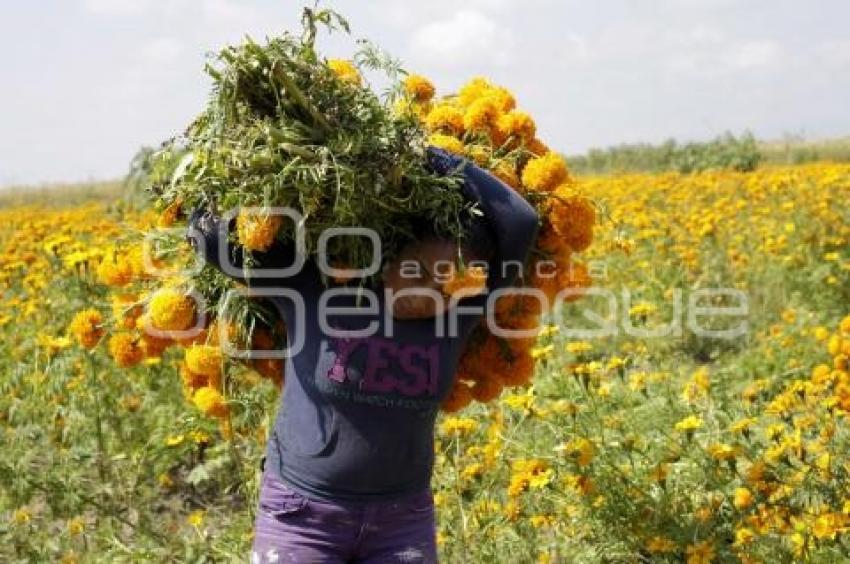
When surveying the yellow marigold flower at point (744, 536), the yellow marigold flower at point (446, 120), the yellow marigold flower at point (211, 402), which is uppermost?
the yellow marigold flower at point (446, 120)

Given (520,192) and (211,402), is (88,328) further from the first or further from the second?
(520,192)

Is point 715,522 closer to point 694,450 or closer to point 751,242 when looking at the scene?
point 694,450

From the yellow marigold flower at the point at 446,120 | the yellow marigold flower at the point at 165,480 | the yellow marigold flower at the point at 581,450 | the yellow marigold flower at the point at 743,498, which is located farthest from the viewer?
the yellow marigold flower at the point at 165,480

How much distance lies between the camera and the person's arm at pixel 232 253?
2.01 metres

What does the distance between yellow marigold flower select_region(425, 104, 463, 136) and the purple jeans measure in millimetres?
865

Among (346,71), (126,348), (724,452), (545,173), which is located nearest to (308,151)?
(346,71)

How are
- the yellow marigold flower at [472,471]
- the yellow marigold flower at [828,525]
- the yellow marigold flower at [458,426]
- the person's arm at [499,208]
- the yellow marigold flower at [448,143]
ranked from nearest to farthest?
the person's arm at [499,208]
the yellow marigold flower at [448,143]
the yellow marigold flower at [828,525]
the yellow marigold flower at [458,426]
the yellow marigold flower at [472,471]

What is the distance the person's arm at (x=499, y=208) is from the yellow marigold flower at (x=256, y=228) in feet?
1.28

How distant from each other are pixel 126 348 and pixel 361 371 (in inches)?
31.4

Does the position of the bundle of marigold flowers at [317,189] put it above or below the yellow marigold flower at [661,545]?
above

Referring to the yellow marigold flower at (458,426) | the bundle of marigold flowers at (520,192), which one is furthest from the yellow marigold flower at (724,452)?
the yellow marigold flower at (458,426)

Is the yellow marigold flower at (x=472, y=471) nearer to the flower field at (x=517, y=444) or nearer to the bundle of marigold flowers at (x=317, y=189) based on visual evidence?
the flower field at (x=517, y=444)

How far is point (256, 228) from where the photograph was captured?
1875 mm

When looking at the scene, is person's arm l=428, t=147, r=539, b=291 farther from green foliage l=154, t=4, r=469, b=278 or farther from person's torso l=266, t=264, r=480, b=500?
person's torso l=266, t=264, r=480, b=500
